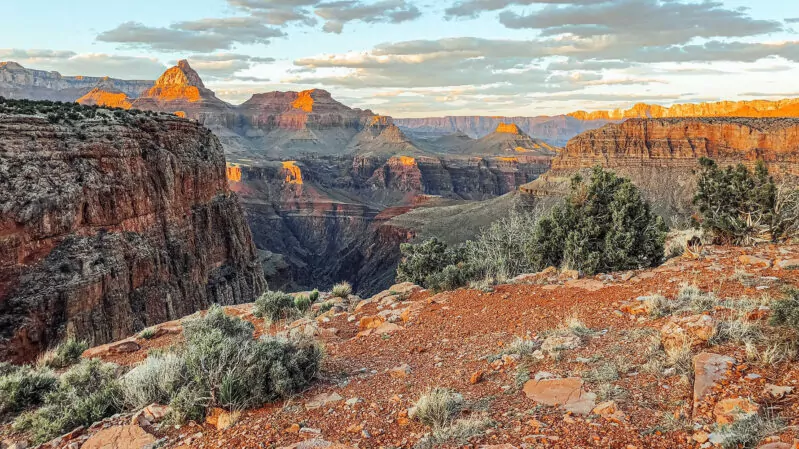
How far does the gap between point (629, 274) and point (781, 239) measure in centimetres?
609

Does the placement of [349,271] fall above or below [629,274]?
below

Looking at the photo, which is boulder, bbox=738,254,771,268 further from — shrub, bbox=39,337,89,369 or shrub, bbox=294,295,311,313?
shrub, bbox=39,337,89,369

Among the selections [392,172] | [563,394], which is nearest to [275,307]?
[563,394]

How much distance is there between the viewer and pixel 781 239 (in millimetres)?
13086

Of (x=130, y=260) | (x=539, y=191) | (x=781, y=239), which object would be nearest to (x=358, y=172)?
(x=539, y=191)

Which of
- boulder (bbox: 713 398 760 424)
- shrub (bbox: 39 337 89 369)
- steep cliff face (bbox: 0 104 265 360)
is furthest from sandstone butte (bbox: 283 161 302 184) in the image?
boulder (bbox: 713 398 760 424)

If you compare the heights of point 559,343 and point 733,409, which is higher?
point 733,409

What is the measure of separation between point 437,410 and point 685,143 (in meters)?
72.8

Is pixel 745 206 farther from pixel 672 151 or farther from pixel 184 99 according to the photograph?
pixel 184 99

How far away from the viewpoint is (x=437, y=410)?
472cm

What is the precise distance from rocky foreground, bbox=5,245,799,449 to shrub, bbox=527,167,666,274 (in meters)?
3.21

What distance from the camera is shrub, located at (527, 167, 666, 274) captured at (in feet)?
40.6

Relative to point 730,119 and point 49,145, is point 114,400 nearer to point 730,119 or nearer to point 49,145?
point 49,145

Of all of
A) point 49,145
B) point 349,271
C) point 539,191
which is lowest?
point 349,271
